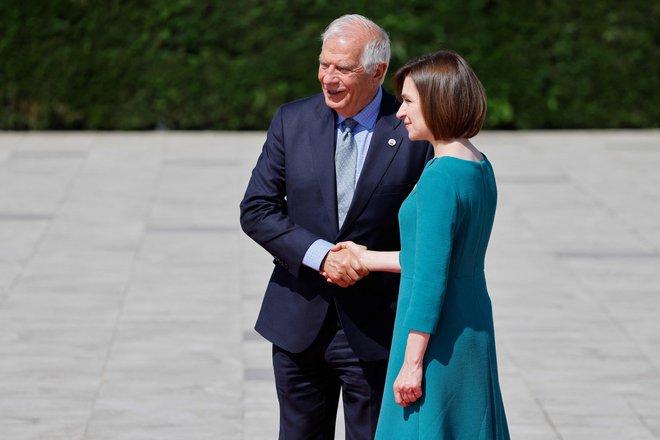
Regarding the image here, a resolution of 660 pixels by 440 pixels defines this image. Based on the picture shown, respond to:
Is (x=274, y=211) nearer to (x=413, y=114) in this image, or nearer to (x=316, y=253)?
(x=316, y=253)

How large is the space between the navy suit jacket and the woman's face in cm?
43

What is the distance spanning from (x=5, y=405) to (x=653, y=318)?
3.84 metres

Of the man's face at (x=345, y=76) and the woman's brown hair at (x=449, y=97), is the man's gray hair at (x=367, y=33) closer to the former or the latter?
the man's face at (x=345, y=76)

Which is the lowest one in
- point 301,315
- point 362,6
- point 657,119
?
point 657,119

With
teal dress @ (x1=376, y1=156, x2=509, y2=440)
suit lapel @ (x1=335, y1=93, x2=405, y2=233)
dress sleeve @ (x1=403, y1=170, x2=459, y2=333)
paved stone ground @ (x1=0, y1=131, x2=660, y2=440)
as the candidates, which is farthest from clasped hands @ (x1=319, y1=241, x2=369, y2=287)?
paved stone ground @ (x1=0, y1=131, x2=660, y2=440)

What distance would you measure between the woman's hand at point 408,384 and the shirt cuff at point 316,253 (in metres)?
0.54

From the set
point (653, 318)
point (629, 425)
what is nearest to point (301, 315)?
point (629, 425)

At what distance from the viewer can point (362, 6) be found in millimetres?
14992

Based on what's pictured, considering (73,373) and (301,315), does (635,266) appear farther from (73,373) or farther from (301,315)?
(301,315)

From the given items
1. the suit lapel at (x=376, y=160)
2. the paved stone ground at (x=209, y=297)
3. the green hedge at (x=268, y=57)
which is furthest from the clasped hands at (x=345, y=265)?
the green hedge at (x=268, y=57)

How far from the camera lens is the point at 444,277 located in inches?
144

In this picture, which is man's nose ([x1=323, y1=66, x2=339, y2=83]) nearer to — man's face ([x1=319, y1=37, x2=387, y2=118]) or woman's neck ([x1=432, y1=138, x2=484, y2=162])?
man's face ([x1=319, y1=37, x2=387, y2=118])

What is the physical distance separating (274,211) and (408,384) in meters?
0.84

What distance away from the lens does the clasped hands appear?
160 inches
